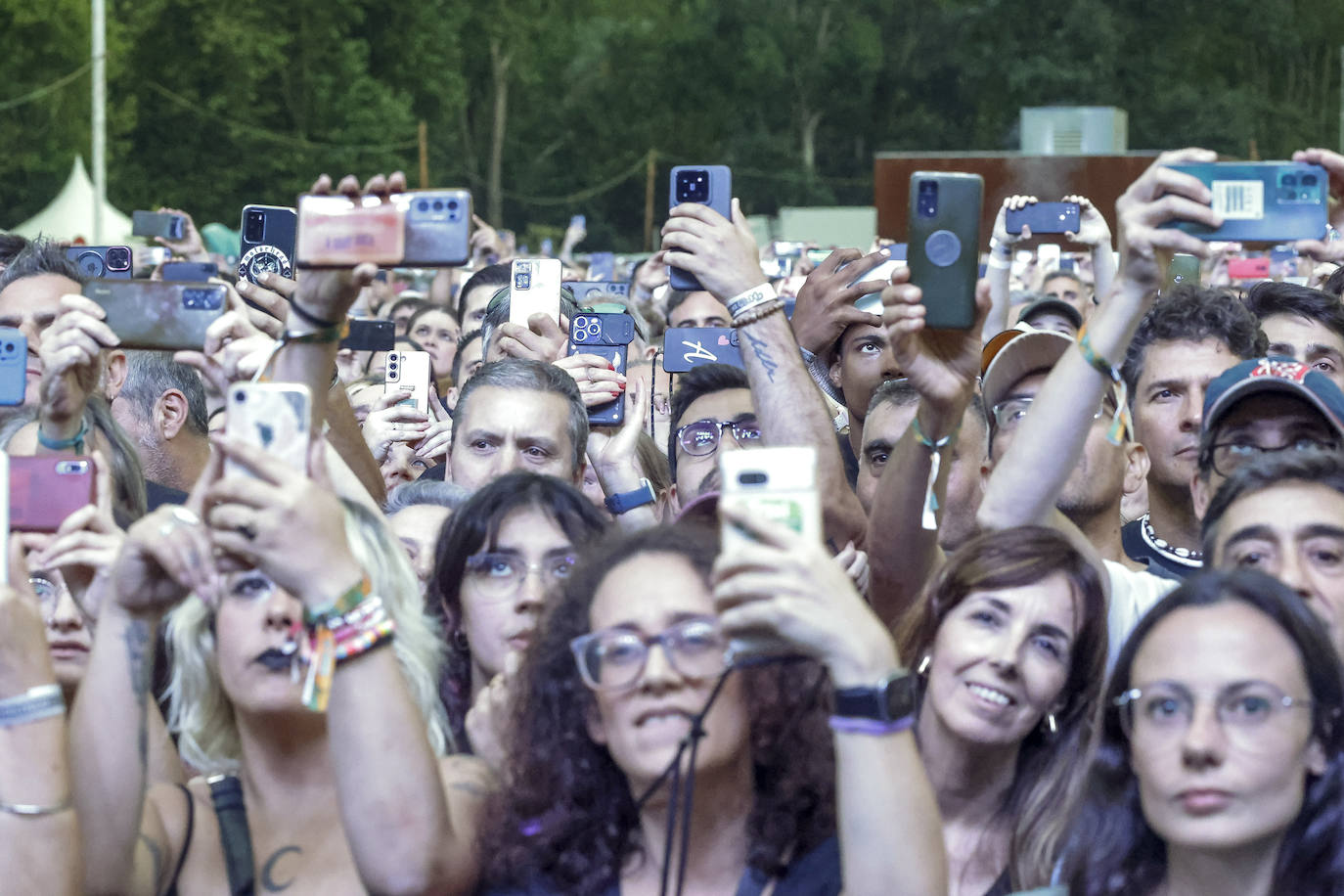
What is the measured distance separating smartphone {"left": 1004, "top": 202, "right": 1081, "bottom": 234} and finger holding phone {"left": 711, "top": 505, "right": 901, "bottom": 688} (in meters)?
3.21

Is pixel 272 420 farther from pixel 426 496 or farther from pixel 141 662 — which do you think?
pixel 426 496

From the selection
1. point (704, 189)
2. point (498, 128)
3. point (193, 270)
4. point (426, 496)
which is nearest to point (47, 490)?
point (426, 496)

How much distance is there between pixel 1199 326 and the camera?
16.5ft

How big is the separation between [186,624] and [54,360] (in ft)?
2.78

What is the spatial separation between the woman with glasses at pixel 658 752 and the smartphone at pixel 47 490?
0.86 meters

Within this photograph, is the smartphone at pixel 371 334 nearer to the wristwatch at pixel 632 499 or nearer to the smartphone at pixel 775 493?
the wristwatch at pixel 632 499

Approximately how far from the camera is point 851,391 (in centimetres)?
602

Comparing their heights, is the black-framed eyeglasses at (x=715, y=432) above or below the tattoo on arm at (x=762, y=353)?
below

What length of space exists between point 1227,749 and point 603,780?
0.98 meters

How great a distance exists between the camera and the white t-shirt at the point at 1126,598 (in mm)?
3914

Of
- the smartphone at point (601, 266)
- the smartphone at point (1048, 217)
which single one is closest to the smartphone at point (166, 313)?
the smartphone at point (1048, 217)

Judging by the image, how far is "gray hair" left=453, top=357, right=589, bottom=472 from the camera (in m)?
5.13

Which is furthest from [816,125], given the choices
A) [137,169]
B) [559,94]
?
[137,169]

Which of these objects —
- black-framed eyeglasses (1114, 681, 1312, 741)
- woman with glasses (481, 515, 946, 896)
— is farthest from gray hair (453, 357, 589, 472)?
black-framed eyeglasses (1114, 681, 1312, 741)
